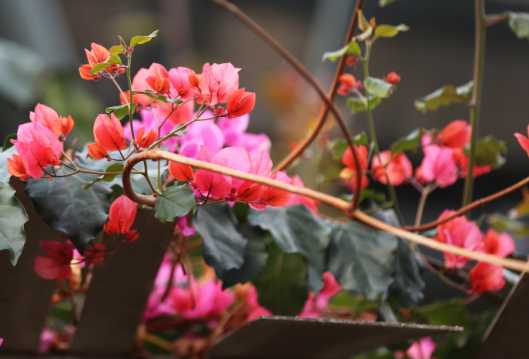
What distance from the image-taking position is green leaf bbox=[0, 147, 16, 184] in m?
0.37

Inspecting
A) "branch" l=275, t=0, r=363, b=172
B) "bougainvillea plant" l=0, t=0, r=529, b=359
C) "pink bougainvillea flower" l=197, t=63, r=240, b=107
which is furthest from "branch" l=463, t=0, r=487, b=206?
"pink bougainvillea flower" l=197, t=63, r=240, b=107

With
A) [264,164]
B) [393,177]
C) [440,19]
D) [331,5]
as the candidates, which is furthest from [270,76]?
[264,164]

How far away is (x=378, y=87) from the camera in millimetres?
447

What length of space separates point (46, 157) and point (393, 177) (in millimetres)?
278

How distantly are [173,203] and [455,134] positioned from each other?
25cm

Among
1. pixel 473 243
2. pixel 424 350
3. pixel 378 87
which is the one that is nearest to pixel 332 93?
pixel 378 87

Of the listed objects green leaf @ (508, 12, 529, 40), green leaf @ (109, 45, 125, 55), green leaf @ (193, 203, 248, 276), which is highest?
green leaf @ (508, 12, 529, 40)

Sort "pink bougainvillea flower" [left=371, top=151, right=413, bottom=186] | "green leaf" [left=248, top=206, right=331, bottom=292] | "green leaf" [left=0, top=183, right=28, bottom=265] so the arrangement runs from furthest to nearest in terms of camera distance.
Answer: "pink bougainvillea flower" [left=371, top=151, right=413, bottom=186] < "green leaf" [left=248, top=206, right=331, bottom=292] < "green leaf" [left=0, top=183, right=28, bottom=265]

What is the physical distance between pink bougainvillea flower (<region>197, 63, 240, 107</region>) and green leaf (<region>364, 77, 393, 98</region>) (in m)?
0.11

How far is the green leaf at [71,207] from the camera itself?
14.3 inches

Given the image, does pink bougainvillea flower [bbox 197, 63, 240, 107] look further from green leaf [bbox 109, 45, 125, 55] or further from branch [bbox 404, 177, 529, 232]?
branch [bbox 404, 177, 529, 232]

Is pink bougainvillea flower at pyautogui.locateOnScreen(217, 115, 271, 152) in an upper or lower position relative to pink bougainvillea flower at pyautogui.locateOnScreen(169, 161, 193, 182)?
lower

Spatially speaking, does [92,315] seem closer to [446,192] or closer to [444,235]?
[444,235]

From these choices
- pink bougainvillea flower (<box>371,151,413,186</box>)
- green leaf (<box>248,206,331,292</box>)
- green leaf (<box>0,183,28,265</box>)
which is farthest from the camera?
pink bougainvillea flower (<box>371,151,413,186</box>)
